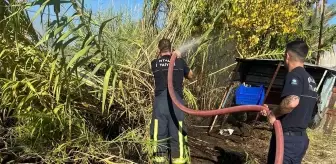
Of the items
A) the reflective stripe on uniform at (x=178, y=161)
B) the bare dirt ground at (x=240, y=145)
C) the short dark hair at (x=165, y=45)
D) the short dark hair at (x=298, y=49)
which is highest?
the short dark hair at (x=165, y=45)

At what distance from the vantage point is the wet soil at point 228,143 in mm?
5875

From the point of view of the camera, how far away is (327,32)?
12.9 metres

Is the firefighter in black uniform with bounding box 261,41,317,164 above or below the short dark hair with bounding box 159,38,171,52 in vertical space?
below

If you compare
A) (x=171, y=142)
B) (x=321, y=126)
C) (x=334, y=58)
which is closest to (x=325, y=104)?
(x=321, y=126)

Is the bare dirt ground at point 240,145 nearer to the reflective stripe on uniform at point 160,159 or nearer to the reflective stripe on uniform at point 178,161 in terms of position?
the reflective stripe on uniform at point 178,161

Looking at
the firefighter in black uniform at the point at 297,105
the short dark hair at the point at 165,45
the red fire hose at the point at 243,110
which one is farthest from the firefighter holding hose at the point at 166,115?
the firefighter in black uniform at the point at 297,105

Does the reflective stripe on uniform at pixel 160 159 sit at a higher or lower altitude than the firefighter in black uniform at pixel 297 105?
lower

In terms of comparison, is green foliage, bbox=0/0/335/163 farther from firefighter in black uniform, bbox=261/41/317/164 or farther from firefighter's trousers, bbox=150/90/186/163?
firefighter in black uniform, bbox=261/41/317/164

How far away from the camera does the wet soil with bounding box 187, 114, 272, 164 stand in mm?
5875

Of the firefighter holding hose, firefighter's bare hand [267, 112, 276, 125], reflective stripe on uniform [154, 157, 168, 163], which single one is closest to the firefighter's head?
the firefighter holding hose

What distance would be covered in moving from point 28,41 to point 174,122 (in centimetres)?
186

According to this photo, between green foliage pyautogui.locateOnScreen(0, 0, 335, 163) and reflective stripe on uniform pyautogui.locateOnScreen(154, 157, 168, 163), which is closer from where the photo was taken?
green foliage pyautogui.locateOnScreen(0, 0, 335, 163)

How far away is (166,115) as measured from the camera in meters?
4.89

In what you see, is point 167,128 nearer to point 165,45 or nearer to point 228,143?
point 165,45
